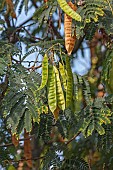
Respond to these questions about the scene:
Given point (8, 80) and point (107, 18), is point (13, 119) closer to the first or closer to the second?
point (8, 80)

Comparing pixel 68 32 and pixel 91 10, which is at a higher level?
Result: pixel 91 10

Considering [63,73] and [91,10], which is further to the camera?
[91,10]

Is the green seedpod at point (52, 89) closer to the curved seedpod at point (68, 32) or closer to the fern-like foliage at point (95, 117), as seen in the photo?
the curved seedpod at point (68, 32)

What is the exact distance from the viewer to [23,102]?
217 centimetres

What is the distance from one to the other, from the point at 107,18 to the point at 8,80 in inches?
23.7

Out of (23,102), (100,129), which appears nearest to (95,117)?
(100,129)

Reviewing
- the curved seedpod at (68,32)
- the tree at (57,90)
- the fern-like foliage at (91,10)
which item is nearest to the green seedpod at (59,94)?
the tree at (57,90)

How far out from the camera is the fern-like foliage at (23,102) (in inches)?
84.0

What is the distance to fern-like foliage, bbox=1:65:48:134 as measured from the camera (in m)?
2.13

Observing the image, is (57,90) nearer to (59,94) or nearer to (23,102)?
(59,94)

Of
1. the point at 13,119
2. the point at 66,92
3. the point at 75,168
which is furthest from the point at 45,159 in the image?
the point at 66,92

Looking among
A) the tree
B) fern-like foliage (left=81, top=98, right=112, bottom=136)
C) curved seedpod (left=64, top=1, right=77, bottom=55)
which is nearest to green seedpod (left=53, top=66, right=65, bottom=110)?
the tree

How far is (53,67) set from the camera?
1918 mm

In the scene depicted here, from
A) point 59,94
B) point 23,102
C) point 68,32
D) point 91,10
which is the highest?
point 91,10
